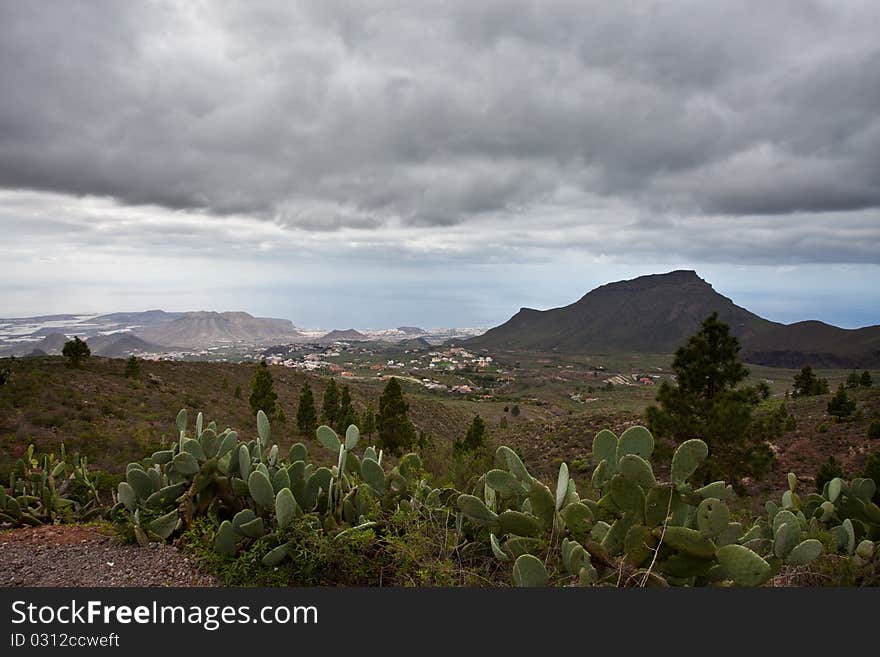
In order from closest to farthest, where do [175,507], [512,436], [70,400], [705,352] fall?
[175,507] → [705,352] → [70,400] → [512,436]

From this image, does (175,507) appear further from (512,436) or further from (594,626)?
(512,436)

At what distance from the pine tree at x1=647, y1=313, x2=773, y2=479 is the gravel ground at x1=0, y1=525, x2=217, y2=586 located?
13.8 metres

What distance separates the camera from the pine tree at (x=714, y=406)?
13906mm

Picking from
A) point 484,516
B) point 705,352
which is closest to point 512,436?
point 705,352

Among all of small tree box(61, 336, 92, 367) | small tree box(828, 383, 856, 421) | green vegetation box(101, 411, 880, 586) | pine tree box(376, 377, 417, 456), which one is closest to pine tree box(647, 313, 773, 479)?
green vegetation box(101, 411, 880, 586)

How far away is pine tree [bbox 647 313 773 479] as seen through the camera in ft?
45.6

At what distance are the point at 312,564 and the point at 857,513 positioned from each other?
21.5 feet

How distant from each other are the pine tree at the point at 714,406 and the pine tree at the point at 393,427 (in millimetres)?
16673

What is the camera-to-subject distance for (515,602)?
113 inches

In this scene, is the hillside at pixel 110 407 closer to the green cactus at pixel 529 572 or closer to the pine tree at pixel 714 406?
the pine tree at pixel 714 406

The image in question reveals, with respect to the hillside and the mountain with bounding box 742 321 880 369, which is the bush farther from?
the mountain with bounding box 742 321 880 369

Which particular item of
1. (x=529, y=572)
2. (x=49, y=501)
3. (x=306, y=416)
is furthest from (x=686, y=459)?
(x=306, y=416)

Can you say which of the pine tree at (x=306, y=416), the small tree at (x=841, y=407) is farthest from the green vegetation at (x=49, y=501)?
the small tree at (x=841, y=407)

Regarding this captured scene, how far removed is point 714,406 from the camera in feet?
45.9
